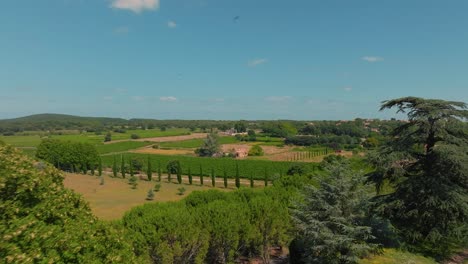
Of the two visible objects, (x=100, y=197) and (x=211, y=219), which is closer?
(x=211, y=219)

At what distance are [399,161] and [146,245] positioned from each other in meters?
14.0

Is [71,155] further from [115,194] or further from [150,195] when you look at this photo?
[150,195]

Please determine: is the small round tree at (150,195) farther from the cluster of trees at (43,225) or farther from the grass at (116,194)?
the cluster of trees at (43,225)

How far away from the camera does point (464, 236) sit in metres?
16.5

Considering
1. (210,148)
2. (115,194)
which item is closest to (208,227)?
(115,194)

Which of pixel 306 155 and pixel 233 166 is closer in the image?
pixel 233 166

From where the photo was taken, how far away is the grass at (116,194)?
134 ft

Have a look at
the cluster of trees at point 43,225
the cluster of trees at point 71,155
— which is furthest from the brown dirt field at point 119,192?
the cluster of trees at point 43,225

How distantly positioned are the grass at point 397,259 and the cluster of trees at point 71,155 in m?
72.8

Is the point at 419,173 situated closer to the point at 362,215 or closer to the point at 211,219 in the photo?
the point at 362,215

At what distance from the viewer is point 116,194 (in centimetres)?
5109

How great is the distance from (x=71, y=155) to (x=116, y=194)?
120 feet

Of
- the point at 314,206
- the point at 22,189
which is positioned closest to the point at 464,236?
the point at 314,206

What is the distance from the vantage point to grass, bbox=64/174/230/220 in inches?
1609
